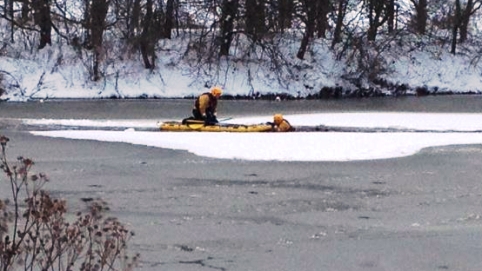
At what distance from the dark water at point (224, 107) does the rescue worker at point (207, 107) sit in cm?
534

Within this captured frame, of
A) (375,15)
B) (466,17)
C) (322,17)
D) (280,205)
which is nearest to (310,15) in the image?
(322,17)

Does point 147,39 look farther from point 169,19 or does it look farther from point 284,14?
point 284,14

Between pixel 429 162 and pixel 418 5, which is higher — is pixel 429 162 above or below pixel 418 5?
below

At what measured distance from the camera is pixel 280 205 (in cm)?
1197

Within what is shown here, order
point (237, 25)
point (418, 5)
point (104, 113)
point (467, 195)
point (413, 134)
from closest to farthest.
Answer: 1. point (467, 195)
2. point (413, 134)
3. point (104, 113)
4. point (237, 25)
5. point (418, 5)

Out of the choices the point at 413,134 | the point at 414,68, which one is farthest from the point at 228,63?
the point at 413,134

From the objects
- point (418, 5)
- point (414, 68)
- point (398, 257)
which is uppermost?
point (418, 5)

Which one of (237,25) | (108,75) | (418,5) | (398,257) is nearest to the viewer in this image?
(398,257)

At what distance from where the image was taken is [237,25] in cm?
3809

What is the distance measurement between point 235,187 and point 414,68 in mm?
27565

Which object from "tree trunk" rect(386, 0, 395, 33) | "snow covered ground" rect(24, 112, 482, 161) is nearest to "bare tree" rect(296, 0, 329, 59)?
"tree trunk" rect(386, 0, 395, 33)

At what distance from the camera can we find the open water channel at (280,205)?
29.6 ft

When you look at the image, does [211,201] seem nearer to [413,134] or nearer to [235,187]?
[235,187]

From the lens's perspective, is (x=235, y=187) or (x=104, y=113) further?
(x=104, y=113)
